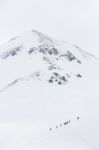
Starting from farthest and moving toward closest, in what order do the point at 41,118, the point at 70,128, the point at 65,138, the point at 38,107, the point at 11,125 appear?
the point at 38,107
the point at 41,118
the point at 11,125
the point at 70,128
the point at 65,138

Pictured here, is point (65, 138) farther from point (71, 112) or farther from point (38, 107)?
point (38, 107)

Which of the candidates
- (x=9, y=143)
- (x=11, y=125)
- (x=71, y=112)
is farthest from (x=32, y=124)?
(x=9, y=143)

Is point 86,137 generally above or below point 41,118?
above

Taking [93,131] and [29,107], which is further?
[29,107]

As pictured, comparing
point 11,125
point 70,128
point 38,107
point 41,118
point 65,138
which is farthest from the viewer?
point 38,107

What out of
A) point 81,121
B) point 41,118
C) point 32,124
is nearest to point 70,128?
point 81,121

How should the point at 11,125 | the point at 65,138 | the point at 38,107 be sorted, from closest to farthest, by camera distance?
the point at 65,138 < the point at 11,125 < the point at 38,107

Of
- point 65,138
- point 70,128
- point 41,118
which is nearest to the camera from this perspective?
point 65,138

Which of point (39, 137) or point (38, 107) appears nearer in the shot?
point (39, 137)

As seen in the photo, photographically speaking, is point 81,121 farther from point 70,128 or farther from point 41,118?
point 41,118

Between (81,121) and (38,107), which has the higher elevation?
(81,121)
